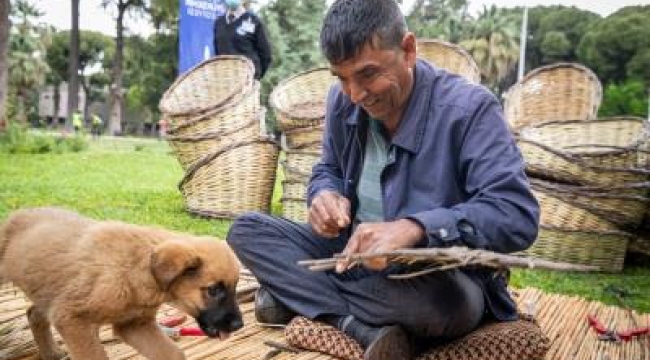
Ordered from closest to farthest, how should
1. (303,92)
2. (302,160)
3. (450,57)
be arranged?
(302,160)
(450,57)
(303,92)

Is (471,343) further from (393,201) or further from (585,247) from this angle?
(585,247)

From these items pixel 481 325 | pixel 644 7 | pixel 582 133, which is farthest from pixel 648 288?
pixel 644 7

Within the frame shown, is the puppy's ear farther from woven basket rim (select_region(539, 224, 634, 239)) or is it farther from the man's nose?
woven basket rim (select_region(539, 224, 634, 239))

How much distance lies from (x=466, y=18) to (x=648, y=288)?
2161 inches

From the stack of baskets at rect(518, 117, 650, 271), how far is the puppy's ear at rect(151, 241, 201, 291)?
3.90m

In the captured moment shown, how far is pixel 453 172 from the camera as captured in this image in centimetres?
275

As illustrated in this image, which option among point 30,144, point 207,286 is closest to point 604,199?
point 207,286

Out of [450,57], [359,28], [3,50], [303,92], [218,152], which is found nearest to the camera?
[359,28]

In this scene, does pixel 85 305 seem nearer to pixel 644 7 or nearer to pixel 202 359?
pixel 202 359

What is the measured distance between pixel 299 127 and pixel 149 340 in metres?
4.37

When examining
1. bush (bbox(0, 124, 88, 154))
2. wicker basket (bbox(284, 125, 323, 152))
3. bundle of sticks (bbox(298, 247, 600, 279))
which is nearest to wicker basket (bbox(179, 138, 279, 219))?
wicker basket (bbox(284, 125, 323, 152))

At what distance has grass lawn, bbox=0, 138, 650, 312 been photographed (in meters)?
5.14

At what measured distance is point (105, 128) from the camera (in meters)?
49.2

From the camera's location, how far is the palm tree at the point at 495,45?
175 ft
